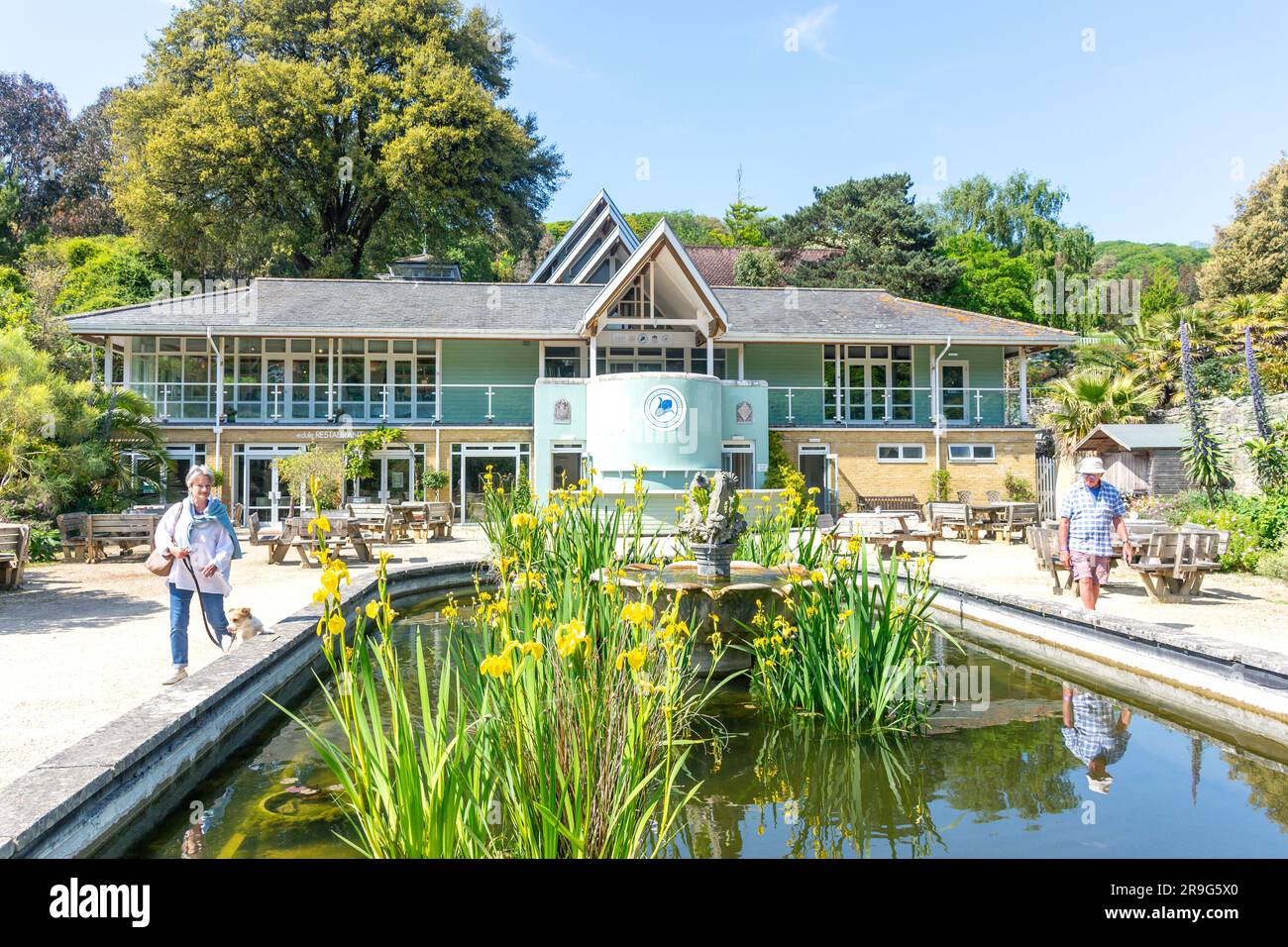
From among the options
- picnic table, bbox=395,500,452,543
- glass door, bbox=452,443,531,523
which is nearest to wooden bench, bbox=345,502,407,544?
picnic table, bbox=395,500,452,543

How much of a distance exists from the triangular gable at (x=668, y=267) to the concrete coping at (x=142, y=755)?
17.0m

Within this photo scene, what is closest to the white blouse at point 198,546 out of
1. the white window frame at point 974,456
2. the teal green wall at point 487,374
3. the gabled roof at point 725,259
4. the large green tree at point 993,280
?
the teal green wall at point 487,374

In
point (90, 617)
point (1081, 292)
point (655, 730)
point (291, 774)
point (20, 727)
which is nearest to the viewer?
point (655, 730)

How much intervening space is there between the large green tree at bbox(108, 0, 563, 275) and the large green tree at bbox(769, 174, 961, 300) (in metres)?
14.9

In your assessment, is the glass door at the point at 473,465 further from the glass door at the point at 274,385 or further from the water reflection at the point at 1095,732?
the water reflection at the point at 1095,732

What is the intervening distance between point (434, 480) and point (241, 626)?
17.0 metres

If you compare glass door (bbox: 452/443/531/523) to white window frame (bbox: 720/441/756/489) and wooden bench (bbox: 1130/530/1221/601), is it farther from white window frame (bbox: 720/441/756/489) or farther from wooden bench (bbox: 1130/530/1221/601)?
wooden bench (bbox: 1130/530/1221/601)

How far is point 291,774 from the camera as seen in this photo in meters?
5.09

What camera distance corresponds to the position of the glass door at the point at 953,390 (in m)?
27.1

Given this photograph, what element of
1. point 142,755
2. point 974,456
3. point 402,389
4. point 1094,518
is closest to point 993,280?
point 974,456
